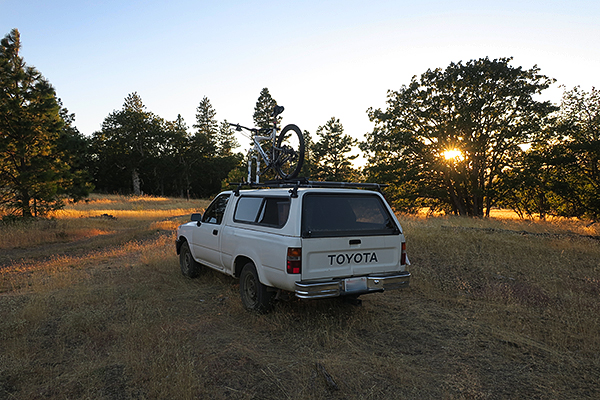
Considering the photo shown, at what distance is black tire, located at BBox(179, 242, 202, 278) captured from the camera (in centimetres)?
798

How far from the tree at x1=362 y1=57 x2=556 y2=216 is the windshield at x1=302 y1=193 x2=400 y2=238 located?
760 inches

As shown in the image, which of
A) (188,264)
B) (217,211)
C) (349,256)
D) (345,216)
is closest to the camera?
(349,256)

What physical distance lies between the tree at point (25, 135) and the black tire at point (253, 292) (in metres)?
15.7

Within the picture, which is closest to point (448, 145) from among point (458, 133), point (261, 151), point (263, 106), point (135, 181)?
point (458, 133)

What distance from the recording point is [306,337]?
495 centimetres

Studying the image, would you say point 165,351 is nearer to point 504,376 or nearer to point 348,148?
point 504,376

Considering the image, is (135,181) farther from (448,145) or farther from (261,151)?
(261,151)

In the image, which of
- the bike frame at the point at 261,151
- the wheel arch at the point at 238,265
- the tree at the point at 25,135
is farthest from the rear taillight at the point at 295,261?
the tree at the point at 25,135

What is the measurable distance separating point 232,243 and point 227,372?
252 centimetres

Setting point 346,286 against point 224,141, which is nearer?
point 346,286

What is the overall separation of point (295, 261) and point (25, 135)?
18.0 m

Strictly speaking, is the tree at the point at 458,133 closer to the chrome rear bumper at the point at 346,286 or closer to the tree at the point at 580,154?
the tree at the point at 580,154

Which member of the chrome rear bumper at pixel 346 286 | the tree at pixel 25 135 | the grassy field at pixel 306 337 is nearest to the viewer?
the grassy field at pixel 306 337

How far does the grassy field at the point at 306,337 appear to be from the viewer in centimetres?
368
